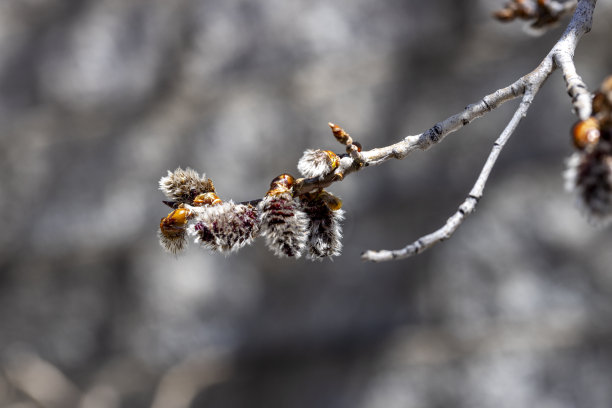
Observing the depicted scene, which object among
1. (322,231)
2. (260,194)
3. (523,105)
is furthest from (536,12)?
(260,194)

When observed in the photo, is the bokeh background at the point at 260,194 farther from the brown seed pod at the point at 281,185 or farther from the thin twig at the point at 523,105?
the brown seed pod at the point at 281,185

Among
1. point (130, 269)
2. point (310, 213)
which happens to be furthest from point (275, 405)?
point (310, 213)

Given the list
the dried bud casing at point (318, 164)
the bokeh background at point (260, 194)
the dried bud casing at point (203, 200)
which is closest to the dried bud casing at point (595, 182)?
the dried bud casing at point (318, 164)

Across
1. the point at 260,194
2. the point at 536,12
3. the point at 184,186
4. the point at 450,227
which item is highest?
the point at 260,194

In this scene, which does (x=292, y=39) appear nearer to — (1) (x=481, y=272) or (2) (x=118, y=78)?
(2) (x=118, y=78)

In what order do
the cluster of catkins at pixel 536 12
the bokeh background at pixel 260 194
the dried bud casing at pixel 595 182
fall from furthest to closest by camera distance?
the bokeh background at pixel 260 194
the cluster of catkins at pixel 536 12
the dried bud casing at pixel 595 182

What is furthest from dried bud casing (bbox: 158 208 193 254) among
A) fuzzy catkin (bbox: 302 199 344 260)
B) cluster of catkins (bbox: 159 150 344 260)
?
fuzzy catkin (bbox: 302 199 344 260)

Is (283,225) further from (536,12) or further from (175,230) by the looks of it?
(536,12)
